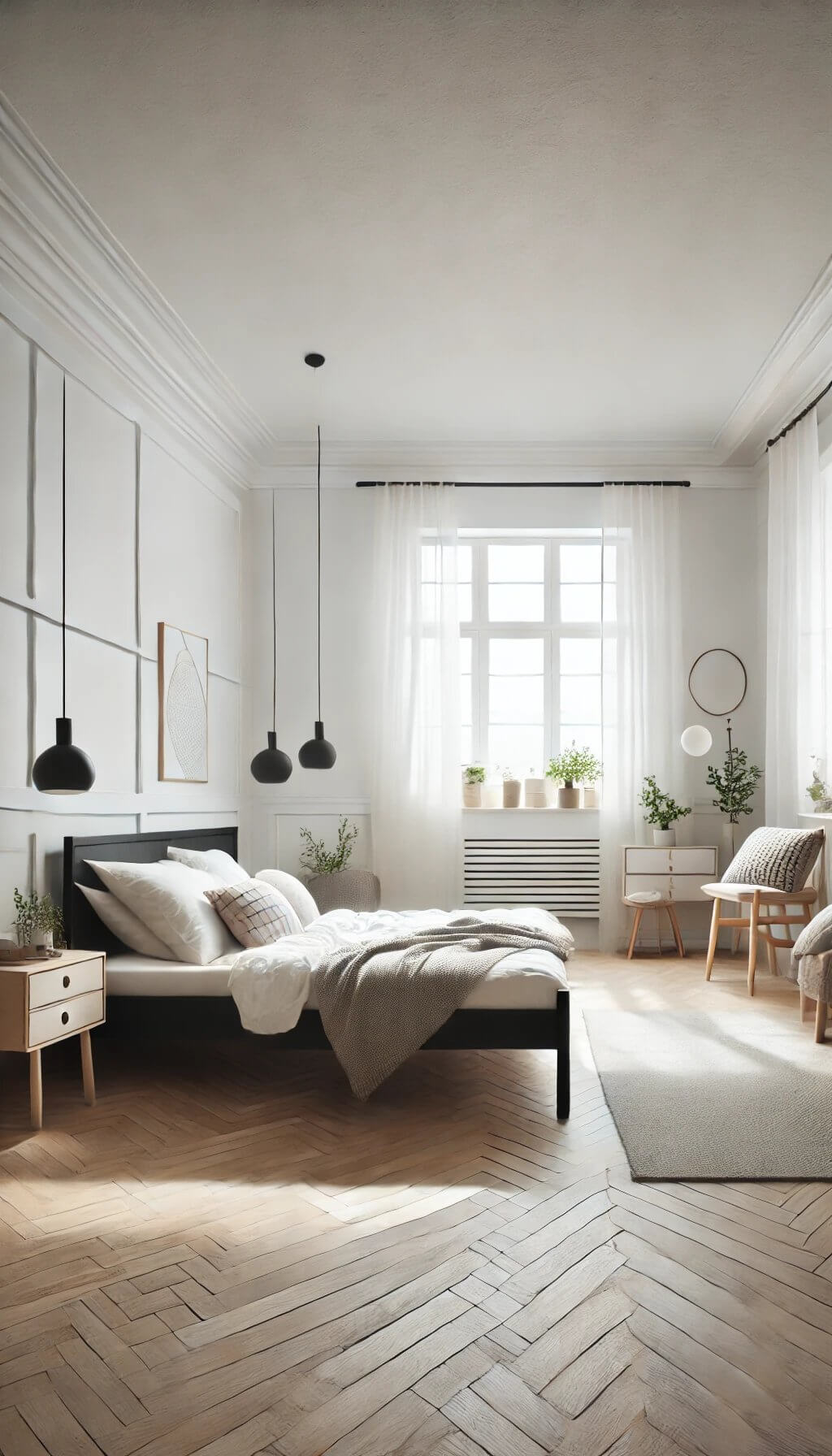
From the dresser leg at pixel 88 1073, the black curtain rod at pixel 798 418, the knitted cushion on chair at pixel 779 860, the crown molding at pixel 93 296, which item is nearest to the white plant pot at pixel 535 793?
the knitted cushion on chair at pixel 779 860

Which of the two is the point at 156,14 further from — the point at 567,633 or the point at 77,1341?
the point at 567,633

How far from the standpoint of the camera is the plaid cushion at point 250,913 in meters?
4.00

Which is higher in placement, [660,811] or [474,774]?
[474,774]

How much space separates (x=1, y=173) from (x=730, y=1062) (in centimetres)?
417

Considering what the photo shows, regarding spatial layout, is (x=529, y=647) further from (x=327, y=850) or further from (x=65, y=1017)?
(x=65, y=1017)

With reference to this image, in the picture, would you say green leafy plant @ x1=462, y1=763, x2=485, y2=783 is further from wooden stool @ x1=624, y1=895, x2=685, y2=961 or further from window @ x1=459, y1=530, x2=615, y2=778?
wooden stool @ x1=624, y1=895, x2=685, y2=961

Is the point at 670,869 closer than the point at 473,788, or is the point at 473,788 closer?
the point at 670,869

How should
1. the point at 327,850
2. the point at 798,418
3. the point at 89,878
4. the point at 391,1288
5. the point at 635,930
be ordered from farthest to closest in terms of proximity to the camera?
1. the point at 327,850
2. the point at 635,930
3. the point at 798,418
4. the point at 89,878
5. the point at 391,1288

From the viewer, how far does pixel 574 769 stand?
670 cm

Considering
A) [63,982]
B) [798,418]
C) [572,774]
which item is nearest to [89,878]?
[63,982]

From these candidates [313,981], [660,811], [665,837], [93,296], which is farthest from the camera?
A: [660,811]

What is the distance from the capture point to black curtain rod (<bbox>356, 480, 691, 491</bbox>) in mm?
6707

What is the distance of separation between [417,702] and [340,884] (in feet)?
4.30

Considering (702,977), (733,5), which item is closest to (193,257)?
(733,5)
